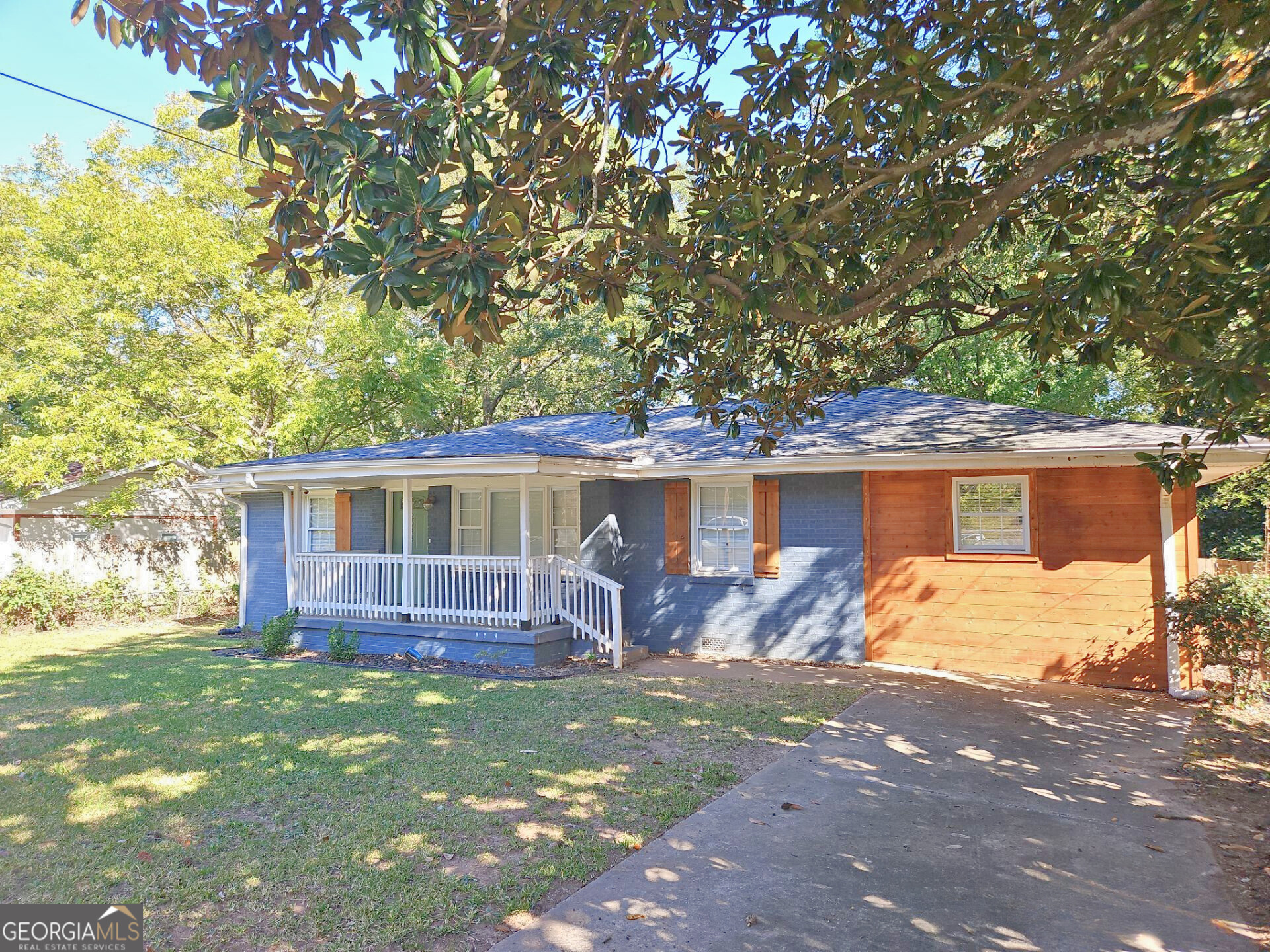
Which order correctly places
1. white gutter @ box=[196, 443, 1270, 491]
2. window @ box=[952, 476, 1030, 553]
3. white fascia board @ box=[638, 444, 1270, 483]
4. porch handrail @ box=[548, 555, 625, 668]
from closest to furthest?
white fascia board @ box=[638, 444, 1270, 483], white gutter @ box=[196, 443, 1270, 491], window @ box=[952, 476, 1030, 553], porch handrail @ box=[548, 555, 625, 668]

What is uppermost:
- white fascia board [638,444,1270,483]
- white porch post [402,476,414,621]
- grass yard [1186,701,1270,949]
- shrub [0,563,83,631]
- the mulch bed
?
white fascia board [638,444,1270,483]

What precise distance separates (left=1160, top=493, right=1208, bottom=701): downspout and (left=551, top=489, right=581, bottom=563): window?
754cm

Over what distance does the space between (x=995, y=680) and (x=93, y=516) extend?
16.6 metres

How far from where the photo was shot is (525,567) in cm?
1023

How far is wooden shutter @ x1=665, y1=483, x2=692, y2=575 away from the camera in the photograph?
1112cm

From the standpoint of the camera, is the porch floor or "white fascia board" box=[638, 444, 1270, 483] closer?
"white fascia board" box=[638, 444, 1270, 483]

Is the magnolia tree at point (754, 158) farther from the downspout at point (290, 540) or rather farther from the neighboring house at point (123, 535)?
the neighboring house at point (123, 535)

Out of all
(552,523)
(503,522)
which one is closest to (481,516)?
(503,522)

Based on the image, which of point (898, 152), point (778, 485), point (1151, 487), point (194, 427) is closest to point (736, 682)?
point (778, 485)

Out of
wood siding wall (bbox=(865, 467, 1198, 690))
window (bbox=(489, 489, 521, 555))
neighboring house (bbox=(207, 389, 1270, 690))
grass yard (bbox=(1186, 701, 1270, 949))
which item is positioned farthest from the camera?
window (bbox=(489, 489, 521, 555))

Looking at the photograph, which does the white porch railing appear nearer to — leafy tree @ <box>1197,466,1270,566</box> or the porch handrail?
the porch handrail

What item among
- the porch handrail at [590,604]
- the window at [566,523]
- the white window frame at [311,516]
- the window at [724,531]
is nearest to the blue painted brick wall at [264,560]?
the white window frame at [311,516]

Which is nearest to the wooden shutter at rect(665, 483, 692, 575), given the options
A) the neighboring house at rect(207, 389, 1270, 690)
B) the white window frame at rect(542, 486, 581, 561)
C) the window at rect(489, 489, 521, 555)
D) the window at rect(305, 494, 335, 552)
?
the neighboring house at rect(207, 389, 1270, 690)

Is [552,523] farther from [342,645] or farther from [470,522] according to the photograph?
[342,645]
